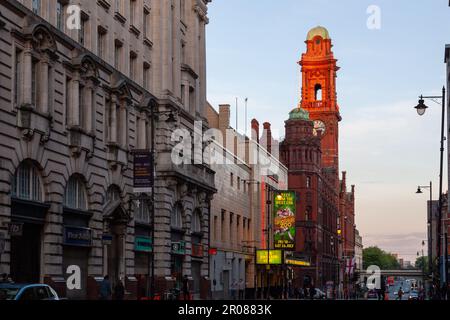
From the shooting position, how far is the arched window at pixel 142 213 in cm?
5266

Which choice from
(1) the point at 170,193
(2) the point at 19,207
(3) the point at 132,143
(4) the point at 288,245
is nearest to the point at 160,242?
(1) the point at 170,193

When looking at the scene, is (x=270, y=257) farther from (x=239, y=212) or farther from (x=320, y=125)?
(x=320, y=125)

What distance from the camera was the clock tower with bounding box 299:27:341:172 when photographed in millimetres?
189000

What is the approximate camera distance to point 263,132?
12369 centimetres

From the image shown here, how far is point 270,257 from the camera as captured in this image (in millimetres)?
92875

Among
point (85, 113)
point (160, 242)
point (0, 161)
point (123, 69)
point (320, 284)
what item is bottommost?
point (320, 284)

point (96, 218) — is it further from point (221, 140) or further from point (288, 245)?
point (288, 245)

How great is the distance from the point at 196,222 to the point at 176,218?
563 cm

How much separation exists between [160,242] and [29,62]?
21603mm

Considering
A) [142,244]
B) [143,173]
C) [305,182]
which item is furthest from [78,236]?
[305,182]

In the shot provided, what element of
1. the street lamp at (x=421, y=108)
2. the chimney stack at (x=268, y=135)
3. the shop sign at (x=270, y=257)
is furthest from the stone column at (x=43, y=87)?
the chimney stack at (x=268, y=135)

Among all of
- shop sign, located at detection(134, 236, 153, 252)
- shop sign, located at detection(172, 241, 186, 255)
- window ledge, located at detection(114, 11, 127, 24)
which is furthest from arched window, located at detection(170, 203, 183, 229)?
window ledge, located at detection(114, 11, 127, 24)

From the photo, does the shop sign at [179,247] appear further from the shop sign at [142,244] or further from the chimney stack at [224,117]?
the chimney stack at [224,117]

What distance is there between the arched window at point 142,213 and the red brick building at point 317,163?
7548cm
